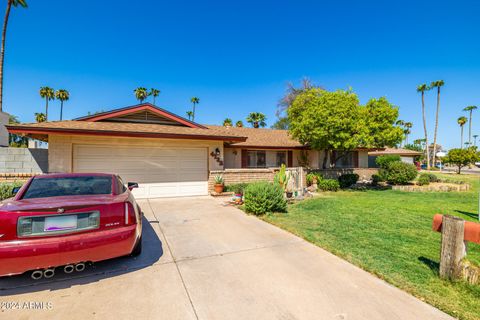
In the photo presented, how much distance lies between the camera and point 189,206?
8.28 metres

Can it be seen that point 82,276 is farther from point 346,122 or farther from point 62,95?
point 62,95

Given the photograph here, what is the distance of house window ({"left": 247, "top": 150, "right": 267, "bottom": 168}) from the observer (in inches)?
630

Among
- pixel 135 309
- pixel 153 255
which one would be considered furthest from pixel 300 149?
pixel 135 309

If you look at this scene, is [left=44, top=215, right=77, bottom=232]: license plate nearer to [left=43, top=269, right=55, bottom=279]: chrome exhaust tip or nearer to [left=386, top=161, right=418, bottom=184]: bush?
[left=43, top=269, right=55, bottom=279]: chrome exhaust tip

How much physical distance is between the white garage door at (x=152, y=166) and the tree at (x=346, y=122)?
6470 mm

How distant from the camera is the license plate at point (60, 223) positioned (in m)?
2.83

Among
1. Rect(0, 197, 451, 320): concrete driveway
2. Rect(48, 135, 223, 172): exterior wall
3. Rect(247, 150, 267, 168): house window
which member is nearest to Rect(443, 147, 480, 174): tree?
Rect(247, 150, 267, 168): house window

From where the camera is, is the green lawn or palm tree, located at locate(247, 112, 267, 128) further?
palm tree, located at locate(247, 112, 267, 128)

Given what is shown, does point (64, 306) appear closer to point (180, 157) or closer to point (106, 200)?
point (106, 200)

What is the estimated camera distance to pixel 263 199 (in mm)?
6980

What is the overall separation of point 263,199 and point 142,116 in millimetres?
8329

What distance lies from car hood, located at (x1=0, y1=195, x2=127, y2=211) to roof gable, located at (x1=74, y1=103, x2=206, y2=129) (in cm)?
873

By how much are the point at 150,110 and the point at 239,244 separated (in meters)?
9.41

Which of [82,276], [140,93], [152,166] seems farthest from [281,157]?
[140,93]
